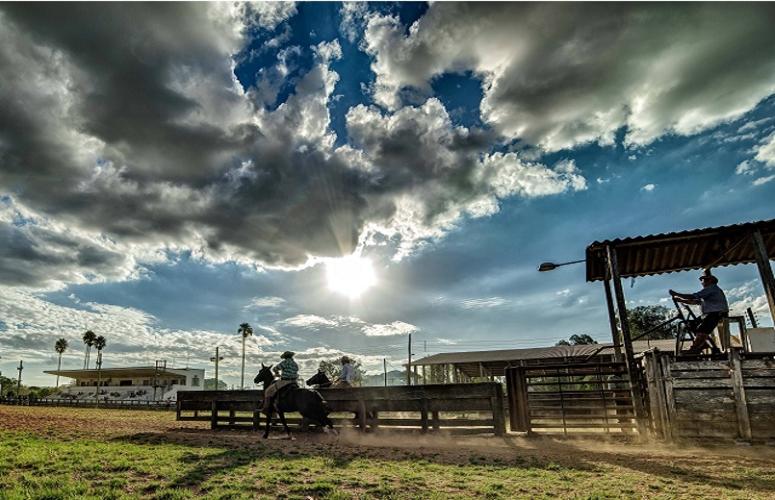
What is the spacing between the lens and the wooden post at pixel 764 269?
33.4 ft

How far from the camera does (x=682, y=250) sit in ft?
42.3

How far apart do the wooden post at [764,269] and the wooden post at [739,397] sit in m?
1.43

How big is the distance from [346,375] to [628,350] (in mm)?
8731

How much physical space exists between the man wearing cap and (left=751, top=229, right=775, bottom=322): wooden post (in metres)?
0.92

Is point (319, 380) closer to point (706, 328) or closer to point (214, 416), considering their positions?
point (214, 416)

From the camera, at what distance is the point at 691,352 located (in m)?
10.6

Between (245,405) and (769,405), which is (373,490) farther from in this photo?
(245,405)

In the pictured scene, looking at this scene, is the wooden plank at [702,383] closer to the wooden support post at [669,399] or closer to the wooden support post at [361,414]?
the wooden support post at [669,399]

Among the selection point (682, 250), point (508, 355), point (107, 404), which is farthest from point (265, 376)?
point (107, 404)

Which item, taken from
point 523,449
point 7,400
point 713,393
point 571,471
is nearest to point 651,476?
point 571,471

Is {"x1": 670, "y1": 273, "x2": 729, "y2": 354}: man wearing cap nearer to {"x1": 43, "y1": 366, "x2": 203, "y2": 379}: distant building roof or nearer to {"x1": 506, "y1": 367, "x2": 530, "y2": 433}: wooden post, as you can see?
{"x1": 506, "y1": 367, "x2": 530, "y2": 433}: wooden post

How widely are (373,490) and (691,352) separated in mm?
8797

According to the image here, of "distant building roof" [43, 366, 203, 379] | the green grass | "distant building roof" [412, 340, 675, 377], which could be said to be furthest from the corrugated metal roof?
"distant building roof" [43, 366, 203, 379]

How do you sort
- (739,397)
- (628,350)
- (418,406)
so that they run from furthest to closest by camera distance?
(418,406), (628,350), (739,397)
